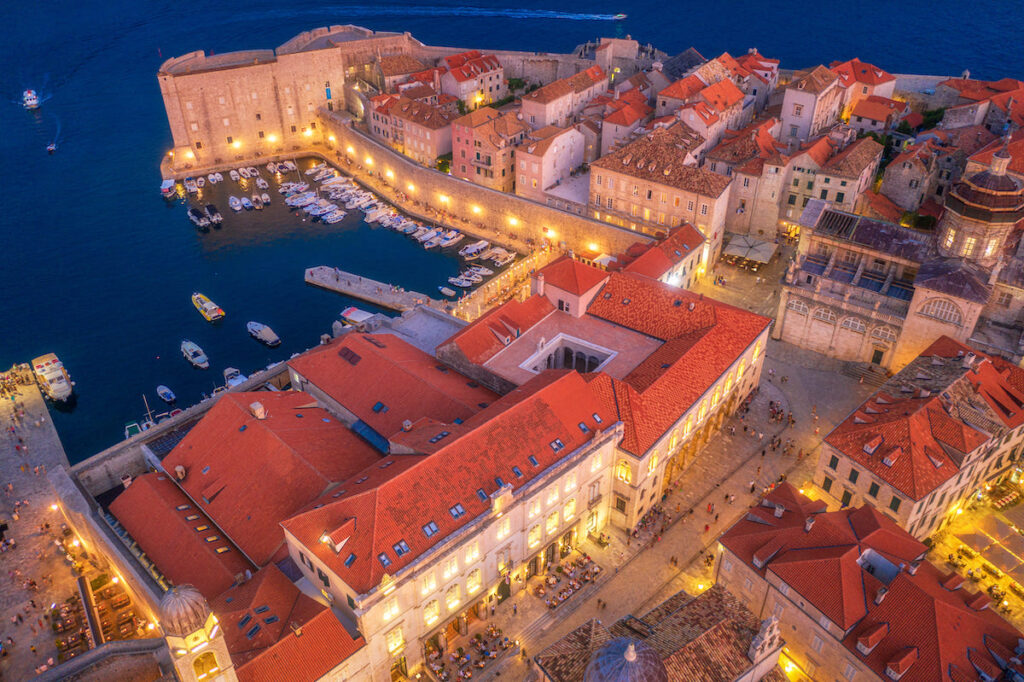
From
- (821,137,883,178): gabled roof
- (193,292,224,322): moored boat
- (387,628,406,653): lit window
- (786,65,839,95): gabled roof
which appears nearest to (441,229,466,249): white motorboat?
(193,292,224,322): moored boat

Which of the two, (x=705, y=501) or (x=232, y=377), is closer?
(x=705, y=501)

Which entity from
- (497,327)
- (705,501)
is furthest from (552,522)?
(497,327)

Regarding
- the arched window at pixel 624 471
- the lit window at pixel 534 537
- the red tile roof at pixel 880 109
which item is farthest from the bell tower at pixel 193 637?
the red tile roof at pixel 880 109

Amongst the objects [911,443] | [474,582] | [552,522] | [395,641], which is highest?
[911,443]

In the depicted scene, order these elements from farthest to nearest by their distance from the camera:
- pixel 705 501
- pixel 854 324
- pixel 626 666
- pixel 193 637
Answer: pixel 854 324, pixel 705 501, pixel 193 637, pixel 626 666

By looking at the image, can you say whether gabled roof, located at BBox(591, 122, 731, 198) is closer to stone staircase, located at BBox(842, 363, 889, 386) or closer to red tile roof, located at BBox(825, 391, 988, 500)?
stone staircase, located at BBox(842, 363, 889, 386)

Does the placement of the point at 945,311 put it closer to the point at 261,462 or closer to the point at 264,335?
the point at 261,462

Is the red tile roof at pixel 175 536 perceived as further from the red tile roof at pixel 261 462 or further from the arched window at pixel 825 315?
the arched window at pixel 825 315

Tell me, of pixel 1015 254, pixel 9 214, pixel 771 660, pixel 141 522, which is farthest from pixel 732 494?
pixel 9 214
